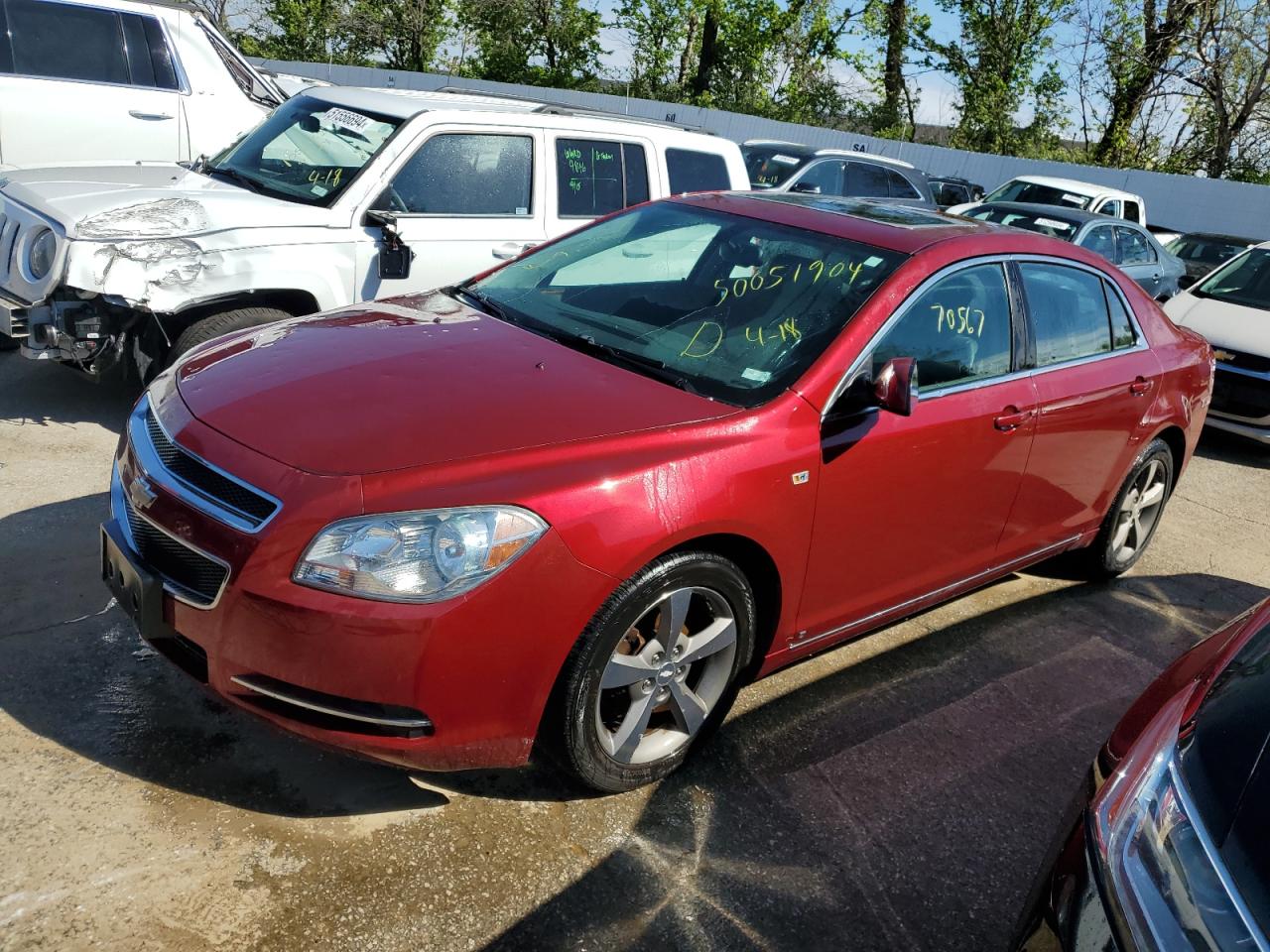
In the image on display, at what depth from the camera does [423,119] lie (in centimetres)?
584

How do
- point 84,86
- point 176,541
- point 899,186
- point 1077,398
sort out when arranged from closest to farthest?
point 176,541 < point 1077,398 < point 84,86 < point 899,186

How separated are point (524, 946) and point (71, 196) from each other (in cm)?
450

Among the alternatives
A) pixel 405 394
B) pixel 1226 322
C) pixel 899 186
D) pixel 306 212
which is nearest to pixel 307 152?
pixel 306 212

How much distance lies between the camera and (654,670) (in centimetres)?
296

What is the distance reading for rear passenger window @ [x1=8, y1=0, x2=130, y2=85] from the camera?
7402 mm

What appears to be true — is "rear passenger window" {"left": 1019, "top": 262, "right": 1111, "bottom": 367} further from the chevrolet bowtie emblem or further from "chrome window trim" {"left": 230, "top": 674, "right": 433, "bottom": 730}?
the chevrolet bowtie emblem

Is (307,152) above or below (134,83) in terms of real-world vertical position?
below

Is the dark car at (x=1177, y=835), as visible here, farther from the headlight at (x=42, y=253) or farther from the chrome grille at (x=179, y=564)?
the headlight at (x=42, y=253)

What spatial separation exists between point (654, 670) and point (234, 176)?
4.35m

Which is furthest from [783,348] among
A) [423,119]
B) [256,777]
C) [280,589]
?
[423,119]

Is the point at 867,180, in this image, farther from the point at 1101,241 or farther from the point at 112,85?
the point at 112,85

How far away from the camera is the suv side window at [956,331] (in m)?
3.52

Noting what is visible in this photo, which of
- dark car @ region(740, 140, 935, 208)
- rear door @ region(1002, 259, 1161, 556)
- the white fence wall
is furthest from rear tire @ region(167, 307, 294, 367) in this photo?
the white fence wall

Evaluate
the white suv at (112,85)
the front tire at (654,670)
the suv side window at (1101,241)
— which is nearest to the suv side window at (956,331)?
the front tire at (654,670)
